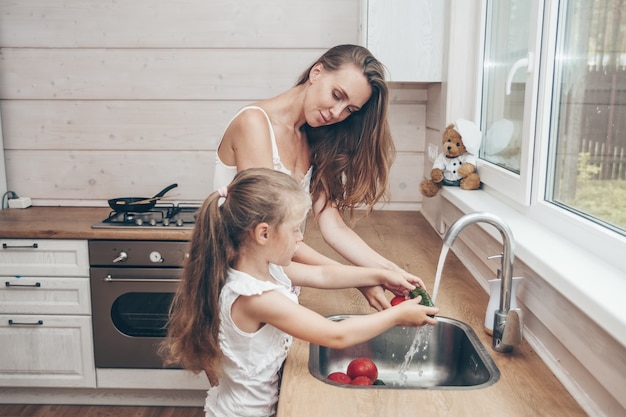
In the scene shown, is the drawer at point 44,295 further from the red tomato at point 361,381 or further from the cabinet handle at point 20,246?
the red tomato at point 361,381

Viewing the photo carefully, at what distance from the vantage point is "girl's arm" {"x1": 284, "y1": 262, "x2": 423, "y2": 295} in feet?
4.79

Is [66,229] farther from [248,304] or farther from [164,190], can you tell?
[248,304]

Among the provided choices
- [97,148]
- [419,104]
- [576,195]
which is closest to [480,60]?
[419,104]

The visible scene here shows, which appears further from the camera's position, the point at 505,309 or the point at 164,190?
the point at 164,190

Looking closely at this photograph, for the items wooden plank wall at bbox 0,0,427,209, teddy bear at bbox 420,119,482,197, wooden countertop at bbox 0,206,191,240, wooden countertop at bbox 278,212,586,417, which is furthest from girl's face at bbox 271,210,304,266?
wooden plank wall at bbox 0,0,427,209

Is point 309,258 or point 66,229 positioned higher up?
point 309,258

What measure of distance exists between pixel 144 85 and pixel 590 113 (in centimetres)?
210

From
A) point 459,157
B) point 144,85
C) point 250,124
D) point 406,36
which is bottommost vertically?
point 459,157

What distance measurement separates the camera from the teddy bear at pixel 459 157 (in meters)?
2.20

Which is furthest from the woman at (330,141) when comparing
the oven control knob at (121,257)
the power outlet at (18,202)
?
the power outlet at (18,202)

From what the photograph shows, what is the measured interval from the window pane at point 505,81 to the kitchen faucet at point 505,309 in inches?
26.8

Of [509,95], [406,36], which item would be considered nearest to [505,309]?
[509,95]

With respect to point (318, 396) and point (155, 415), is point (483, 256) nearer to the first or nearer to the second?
point (318, 396)

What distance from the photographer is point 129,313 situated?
257cm
